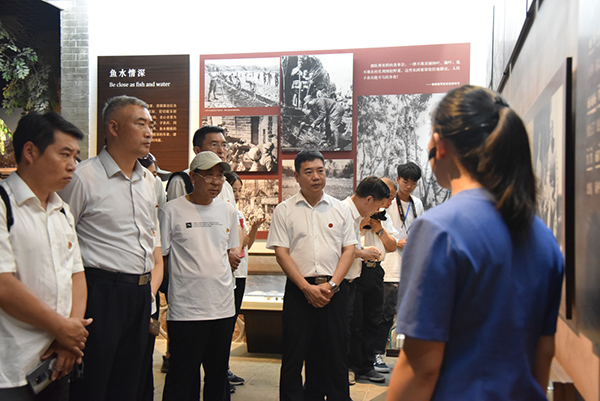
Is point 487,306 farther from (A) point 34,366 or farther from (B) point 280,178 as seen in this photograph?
(B) point 280,178

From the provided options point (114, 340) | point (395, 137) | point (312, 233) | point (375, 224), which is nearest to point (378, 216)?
point (375, 224)

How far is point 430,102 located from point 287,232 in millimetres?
3167

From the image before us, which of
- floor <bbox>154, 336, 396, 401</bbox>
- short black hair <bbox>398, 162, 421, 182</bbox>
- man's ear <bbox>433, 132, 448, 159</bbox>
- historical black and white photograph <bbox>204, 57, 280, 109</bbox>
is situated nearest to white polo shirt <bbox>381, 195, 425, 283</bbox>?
short black hair <bbox>398, 162, 421, 182</bbox>

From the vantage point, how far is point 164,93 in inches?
259

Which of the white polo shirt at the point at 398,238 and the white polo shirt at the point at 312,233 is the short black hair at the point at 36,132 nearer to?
the white polo shirt at the point at 312,233

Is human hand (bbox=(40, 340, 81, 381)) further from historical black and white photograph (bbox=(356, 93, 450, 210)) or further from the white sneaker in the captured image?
historical black and white photograph (bbox=(356, 93, 450, 210))

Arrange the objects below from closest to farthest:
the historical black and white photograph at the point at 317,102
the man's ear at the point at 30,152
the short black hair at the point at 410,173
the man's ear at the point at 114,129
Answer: the man's ear at the point at 30,152 → the man's ear at the point at 114,129 → the short black hair at the point at 410,173 → the historical black and white photograph at the point at 317,102

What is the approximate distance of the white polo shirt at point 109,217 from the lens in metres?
2.54

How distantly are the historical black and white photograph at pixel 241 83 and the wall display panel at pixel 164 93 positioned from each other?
32cm

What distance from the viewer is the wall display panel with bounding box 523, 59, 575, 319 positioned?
5.39ft

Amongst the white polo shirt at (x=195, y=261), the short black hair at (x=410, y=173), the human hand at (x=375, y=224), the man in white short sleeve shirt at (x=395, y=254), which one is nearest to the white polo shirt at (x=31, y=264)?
the white polo shirt at (x=195, y=261)

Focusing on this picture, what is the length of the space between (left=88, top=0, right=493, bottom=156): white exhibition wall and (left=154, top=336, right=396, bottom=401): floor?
2950 millimetres

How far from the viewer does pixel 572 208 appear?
5.35 ft

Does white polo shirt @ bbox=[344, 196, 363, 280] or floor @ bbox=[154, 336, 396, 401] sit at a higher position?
white polo shirt @ bbox=[344, 196, 363, 280]
